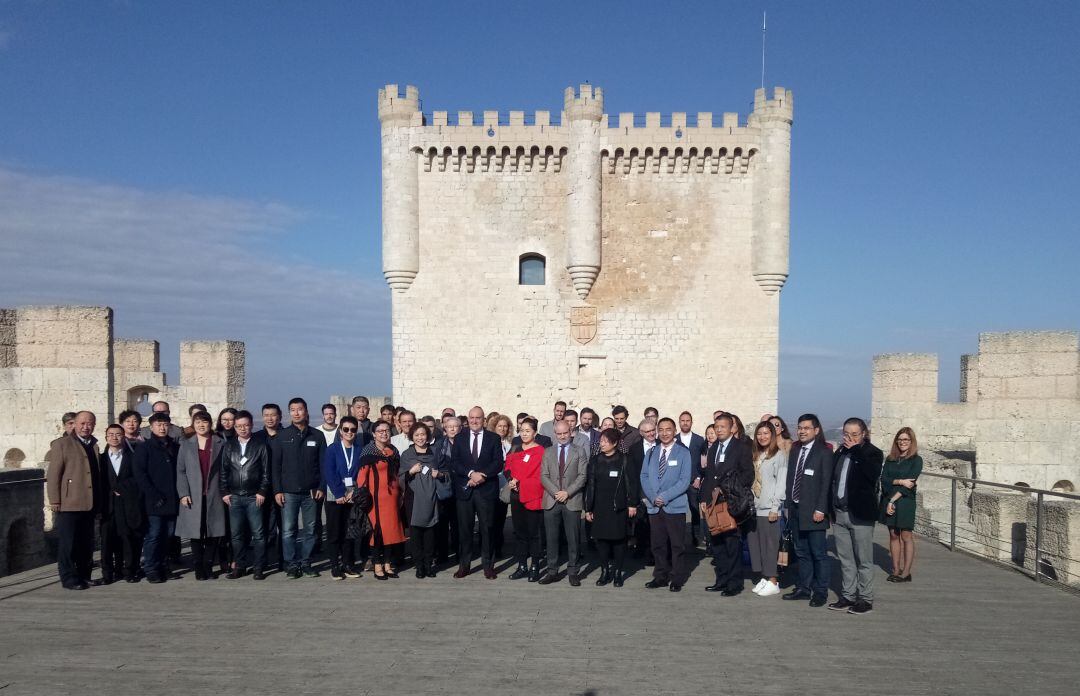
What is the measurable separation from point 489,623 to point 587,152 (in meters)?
14.8

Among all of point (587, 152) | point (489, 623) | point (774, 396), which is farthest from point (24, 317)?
point (774, 396)

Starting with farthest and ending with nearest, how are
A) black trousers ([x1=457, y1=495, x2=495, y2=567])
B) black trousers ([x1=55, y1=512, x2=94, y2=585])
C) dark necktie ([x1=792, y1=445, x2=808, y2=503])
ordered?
black trousers ([x1=457, y1=495, x2=495, y2=567]), black trousers ([x1=55, y1=512, x2=94, y2=585]), dark necktie ([x1=792, y1=445, x2=808, y2=503])

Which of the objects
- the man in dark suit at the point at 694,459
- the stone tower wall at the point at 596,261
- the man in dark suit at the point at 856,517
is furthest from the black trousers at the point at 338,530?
the stone tower wall at the point at 596,261

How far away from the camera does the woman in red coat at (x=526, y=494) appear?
830 cm

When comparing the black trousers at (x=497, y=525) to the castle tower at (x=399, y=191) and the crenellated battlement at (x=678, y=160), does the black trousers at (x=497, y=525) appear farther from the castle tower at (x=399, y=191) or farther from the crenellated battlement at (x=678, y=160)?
the crenellated battlement at (x=678, y=160)

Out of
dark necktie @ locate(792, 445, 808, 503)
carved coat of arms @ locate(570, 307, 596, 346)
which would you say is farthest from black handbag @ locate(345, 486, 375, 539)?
carved coat of arms @ locate(570, 307, 596, 346)

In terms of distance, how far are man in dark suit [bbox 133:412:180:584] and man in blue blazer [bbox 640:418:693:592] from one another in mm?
4889

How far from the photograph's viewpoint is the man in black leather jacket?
8.05 m

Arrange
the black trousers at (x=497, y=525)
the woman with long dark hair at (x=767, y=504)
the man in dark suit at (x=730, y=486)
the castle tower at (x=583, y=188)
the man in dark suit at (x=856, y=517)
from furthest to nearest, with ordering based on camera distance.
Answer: the castle tower at (x=583, y=188)
the black trousers at (x=497, y=525)
the woman with long dark hair at (x=767, y=504)
the man in dark suit at (x=730, y=486)
the man in dark suit at (x=856, y=517)

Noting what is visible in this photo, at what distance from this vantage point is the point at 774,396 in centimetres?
1944

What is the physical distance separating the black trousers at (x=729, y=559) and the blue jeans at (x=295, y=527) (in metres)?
4.16

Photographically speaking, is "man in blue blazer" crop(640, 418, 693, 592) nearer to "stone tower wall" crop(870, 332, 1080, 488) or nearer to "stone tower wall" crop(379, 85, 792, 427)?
"stone tower wall" crop(870, 332, 1080, 488)

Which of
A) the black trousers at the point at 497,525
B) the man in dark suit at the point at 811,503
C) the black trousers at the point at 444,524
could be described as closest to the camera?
the man in dark suit at the point at 811,503

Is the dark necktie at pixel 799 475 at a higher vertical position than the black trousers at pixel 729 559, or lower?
higher
